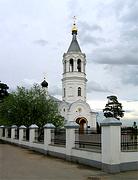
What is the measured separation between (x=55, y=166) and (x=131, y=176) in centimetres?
390

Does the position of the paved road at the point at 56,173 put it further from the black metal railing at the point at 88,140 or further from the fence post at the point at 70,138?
the fence post at the point at 70,138

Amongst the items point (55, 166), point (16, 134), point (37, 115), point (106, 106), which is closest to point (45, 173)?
point (55, 166)

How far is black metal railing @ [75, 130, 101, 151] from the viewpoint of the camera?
47.3 feet

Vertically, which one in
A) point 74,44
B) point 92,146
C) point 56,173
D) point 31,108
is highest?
point 74,44

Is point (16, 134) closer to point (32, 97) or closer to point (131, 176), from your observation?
point (32, 97)

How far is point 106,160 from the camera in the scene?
1270 centimetres

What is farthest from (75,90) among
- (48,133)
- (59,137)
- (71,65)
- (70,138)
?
(70,138)

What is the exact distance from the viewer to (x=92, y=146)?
14.7 metres

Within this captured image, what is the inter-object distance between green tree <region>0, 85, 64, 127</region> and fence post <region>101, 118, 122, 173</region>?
771 inches

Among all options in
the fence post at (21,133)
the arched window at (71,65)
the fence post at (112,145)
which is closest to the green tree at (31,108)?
the fence post at (21,133)

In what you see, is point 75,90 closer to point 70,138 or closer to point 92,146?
point 70,138

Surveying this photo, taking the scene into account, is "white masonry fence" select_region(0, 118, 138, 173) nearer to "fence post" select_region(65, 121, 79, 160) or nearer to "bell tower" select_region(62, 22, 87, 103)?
"fence post" select_region(65, 121, 79, 160)

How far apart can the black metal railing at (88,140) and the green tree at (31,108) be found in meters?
15.8

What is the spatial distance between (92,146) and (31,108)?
61.1 feet
